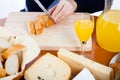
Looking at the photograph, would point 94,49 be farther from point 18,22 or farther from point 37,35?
point 18,22

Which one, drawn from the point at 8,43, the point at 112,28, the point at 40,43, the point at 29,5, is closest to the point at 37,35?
the point at 40,43

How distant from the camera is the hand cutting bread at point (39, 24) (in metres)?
1.02

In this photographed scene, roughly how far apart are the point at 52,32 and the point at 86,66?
0.31m

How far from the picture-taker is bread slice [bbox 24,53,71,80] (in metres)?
0.73

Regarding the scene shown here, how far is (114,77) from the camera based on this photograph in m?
0.72

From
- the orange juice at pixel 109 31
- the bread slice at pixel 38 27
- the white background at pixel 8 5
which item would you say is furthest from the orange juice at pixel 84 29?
the white background at pixel 8 5

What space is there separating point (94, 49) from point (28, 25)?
0.31 meters

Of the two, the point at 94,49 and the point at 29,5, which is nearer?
the point at 94,49

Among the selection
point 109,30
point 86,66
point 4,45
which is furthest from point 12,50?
point 109,30

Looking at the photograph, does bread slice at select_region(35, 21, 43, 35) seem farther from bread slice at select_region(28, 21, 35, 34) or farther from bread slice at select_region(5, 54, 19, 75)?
bread slice at select_region(5, 54, 19, 75)

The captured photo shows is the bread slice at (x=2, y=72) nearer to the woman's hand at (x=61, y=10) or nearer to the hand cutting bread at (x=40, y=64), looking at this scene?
the hand cutting bread at (x=40, y=64)

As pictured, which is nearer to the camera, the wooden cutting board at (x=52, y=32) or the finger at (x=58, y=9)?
the wooden cutting board at (x=52, y=32)

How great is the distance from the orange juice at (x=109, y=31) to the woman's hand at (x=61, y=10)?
0.26 metres

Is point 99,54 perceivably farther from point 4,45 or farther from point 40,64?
point 4,45
